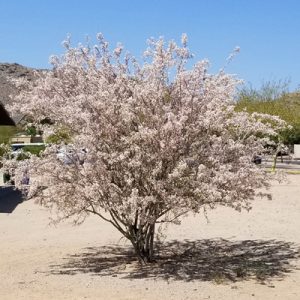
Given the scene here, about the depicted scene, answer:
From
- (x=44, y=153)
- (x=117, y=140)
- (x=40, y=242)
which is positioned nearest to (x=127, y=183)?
(x=117, y=140)

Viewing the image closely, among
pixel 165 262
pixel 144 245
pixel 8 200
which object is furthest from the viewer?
pixel 8 200

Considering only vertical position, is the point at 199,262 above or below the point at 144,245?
below

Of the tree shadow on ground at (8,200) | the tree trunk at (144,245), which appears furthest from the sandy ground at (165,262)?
the tree shadow on ground at (8,200)

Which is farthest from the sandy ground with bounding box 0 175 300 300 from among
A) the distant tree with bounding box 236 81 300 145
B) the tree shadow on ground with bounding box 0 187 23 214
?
the distant tree with bounding box 236 81 300 145

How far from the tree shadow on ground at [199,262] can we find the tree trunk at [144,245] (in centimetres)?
18

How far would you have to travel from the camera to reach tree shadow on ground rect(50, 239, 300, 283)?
10430 mm

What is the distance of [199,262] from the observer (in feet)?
38.0

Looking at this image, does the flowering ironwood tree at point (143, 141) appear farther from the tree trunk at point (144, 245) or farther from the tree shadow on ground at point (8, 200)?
the tree shadow on ground at point (8, 200)

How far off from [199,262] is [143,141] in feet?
9.37

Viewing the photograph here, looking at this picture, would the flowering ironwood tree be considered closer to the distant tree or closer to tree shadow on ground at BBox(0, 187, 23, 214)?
tree shadow on ground at BBox(0, 187, 23, 214)

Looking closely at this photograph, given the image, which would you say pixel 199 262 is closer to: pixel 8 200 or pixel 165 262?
pixel 165 262

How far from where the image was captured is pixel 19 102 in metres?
11.4

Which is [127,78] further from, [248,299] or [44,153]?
[248,299]

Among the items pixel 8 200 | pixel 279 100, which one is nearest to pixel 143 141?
pixel 8 200
